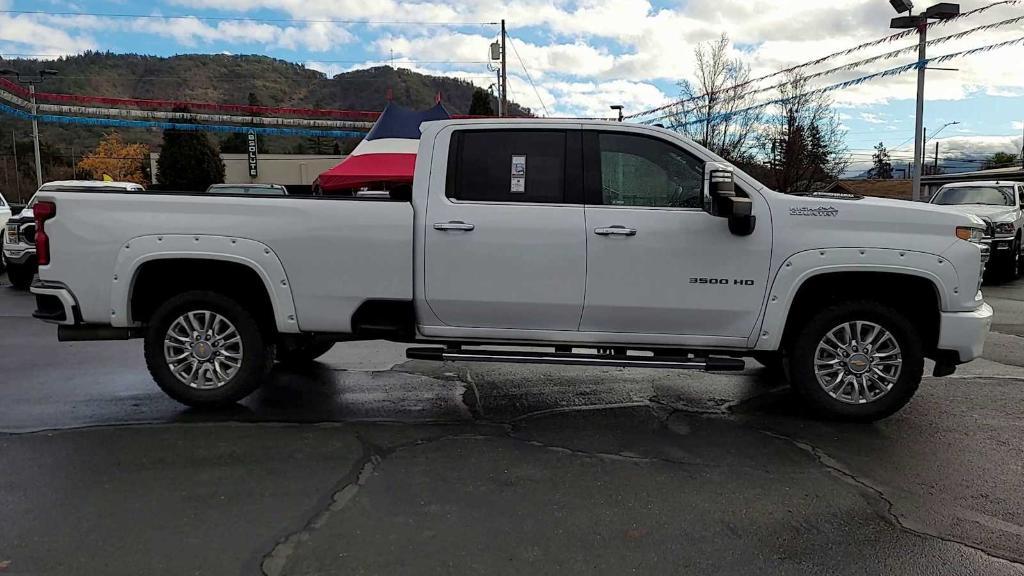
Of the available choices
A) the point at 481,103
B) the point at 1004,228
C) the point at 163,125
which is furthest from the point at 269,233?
the point at 163,125

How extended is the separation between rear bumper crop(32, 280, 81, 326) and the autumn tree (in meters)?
61.4

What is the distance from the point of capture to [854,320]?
4.95 metres

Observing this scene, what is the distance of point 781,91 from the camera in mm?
24500

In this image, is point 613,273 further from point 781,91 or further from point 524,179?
point 781,91

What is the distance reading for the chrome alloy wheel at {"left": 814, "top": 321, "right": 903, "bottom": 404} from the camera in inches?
195

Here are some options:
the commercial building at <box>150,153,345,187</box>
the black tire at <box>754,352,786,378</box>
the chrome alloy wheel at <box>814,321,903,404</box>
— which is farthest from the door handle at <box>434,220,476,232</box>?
the commercial building at <box>150,153,345,187</box>

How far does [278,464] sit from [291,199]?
183 cm

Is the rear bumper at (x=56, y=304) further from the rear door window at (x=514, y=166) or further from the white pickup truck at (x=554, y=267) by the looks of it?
the rear door window at (x=514, y=166)

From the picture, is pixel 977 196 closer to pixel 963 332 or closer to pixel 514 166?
pixel 963 332

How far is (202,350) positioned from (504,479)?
254 cm

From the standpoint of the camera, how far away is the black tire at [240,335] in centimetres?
514

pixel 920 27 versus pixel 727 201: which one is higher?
pixel 920 27

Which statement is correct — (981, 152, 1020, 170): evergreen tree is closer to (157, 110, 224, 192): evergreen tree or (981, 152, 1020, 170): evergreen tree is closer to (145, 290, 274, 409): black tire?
(157, 110, 224, 192): evergreen tree

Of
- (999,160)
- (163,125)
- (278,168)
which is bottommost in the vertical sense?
(278,168)
